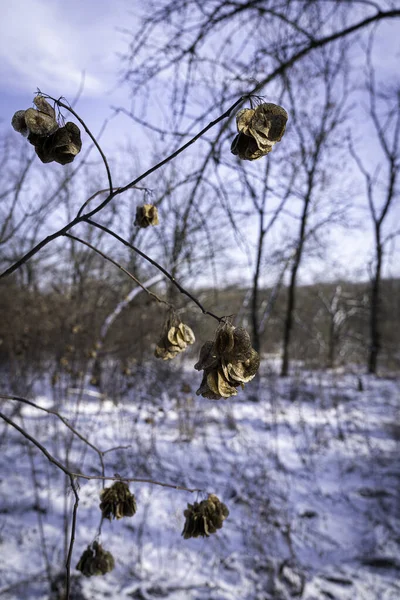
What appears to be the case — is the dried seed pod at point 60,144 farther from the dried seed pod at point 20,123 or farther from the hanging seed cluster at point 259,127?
the hanging seed cluster at point 259,127

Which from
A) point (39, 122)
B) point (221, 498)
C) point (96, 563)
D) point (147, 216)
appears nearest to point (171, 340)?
point (147, 216)

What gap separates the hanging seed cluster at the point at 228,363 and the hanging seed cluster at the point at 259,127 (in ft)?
0.93

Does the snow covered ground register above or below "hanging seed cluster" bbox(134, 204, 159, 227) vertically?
below

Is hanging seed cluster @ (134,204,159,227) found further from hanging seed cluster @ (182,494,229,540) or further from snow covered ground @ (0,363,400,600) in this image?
snow covered ground @ (0,363,400,600)

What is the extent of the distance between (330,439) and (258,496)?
201cm

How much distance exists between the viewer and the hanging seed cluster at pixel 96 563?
107cm

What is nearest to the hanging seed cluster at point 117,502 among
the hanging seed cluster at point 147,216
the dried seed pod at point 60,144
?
the hanging seed cluster at point 147,216

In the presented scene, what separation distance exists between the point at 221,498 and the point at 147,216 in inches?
136

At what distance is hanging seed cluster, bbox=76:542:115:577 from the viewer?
42.1 inches

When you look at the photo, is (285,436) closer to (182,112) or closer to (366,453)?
(366,453)

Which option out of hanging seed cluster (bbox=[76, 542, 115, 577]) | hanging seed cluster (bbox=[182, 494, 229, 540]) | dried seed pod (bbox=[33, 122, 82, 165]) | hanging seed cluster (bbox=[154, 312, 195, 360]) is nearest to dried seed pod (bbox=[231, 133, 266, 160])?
dried seed pod (bbox=[33, 122, 82, 165])

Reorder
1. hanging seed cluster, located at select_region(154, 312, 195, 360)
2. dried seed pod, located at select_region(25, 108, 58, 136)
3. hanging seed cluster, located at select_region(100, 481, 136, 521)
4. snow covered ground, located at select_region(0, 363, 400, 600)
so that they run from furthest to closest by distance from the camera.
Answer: snow covered ground, located at select_region(0, 363, 400, 600) → hanging seed cluster, located at select_region(100, 481, 136, 521) → hanging seed cluster, located at select_region(154, 312, 195, 360) → dried seed pod, located at select_region(25, 108, 58, 136)

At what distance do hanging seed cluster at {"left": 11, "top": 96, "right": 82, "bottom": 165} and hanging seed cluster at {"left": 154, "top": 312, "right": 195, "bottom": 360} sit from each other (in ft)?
1.31

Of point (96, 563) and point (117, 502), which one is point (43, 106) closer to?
point (117, 502)
